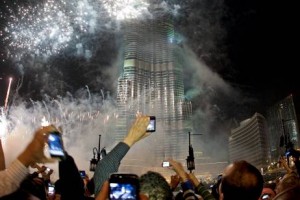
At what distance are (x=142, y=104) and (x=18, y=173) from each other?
296 ft

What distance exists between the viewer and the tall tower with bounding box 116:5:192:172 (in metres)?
92.3

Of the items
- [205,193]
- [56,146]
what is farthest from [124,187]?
[205,193]

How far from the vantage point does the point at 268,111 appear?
5285 inches

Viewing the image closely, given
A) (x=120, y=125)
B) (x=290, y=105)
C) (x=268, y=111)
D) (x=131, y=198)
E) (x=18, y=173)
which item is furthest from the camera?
(x=268, y=111)

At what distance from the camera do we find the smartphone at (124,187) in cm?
230

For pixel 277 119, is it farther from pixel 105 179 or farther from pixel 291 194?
pixel 291 194

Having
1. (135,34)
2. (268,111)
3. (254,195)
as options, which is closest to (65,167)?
(254,195)

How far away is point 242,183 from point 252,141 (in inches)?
5247

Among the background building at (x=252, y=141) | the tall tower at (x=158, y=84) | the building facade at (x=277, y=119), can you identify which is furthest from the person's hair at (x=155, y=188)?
the background building at (x=252, y=141)

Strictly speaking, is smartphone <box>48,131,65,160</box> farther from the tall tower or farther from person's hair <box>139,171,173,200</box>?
the tall tower

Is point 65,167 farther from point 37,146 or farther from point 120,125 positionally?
point 120,125

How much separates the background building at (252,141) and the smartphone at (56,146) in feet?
406

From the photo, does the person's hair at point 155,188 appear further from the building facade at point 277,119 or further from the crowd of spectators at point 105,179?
the building facade at point 277,119

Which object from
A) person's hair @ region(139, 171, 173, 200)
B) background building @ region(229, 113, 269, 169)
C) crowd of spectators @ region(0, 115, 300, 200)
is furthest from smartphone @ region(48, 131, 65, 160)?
background building @ region(229, 113, 269, 169)
